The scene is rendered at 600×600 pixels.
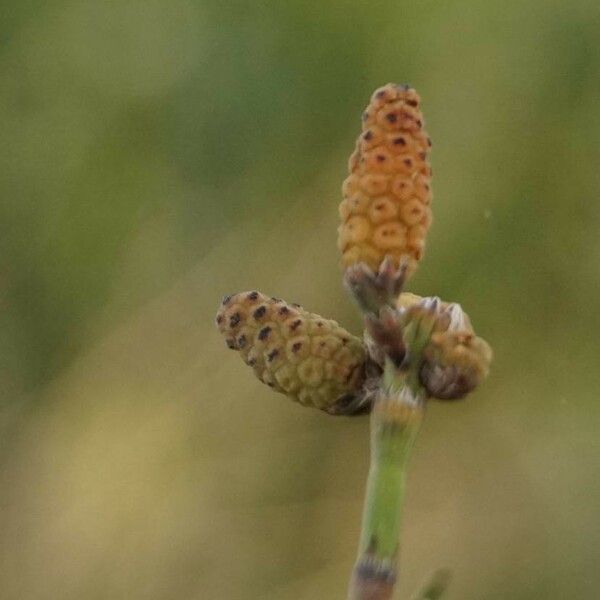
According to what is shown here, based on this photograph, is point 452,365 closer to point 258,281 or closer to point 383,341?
point 383,341

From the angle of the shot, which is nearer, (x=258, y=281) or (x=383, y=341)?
(x=383, y=341)

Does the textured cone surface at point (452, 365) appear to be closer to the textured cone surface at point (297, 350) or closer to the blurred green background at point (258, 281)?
the textured cone surface at point (297, 350)

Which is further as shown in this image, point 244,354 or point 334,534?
point 334,534

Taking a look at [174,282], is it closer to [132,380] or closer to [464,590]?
[132,380]

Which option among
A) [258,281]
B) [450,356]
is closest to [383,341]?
[450,356]

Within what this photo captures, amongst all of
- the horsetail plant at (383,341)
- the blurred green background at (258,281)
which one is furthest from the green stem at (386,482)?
the blurred green background at (258,281)

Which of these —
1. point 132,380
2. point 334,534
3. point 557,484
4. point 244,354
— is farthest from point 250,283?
point 244,354
